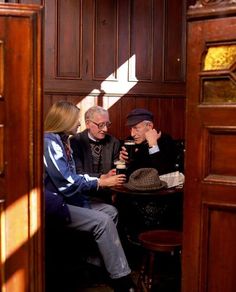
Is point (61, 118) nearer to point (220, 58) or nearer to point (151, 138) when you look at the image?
point (151, 138)

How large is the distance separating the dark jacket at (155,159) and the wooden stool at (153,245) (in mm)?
644

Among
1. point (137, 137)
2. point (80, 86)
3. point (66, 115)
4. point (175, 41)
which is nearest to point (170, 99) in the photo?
point (175, 41)

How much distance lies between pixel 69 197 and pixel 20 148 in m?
1.10

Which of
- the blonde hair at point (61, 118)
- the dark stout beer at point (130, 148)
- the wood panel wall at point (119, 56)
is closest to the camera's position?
the blonde hair at point (61, 118)

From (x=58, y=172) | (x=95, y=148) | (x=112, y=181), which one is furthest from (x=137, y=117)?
(x=58, y=172)

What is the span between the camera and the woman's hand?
11.2 ft

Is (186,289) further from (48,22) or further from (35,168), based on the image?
(48,22)

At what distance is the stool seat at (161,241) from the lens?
9.55ft

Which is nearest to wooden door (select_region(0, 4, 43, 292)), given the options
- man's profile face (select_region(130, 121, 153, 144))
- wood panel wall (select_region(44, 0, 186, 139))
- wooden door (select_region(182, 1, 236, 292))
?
wooden door (select_region(182, 1, 236, 292))

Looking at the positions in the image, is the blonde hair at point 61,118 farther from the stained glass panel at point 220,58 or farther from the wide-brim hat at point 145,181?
the stained glass panel at point 220,58

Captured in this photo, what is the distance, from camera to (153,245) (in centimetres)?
294

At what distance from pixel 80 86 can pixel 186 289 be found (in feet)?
10.5

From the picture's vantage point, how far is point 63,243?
10.7 feet

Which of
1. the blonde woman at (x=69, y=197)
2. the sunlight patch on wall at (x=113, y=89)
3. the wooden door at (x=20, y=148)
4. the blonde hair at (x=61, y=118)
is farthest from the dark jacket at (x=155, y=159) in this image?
the wooden door at (x=20, y=148)
